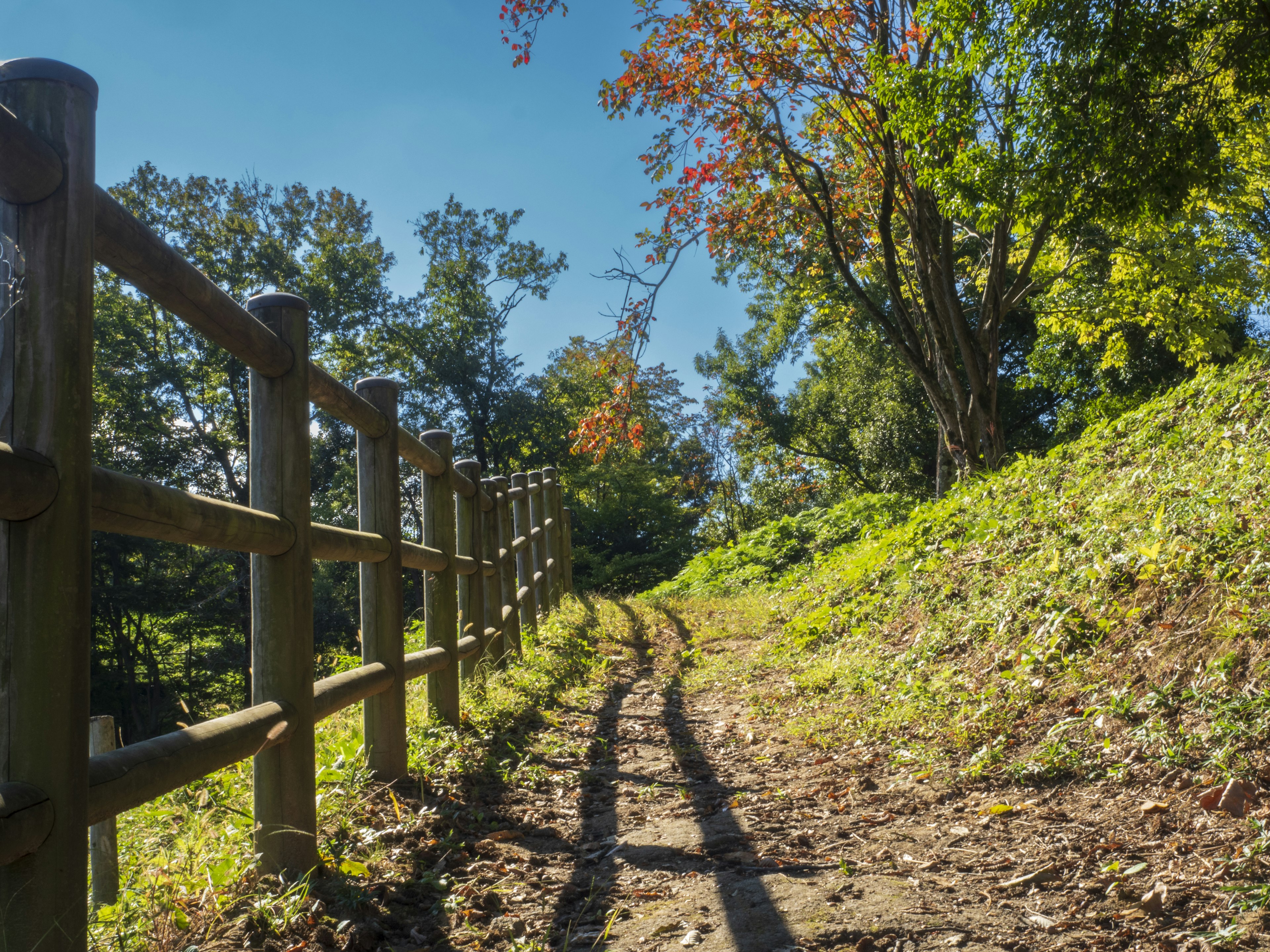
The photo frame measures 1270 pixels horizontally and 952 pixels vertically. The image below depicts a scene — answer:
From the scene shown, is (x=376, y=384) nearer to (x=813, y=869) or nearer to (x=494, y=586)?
(x=813, y=869)

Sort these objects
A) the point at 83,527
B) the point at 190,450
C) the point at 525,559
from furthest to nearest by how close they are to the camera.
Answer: the point at 190,450 → the point at 525,559 → the point at 83,527

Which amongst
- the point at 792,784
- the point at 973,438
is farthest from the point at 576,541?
the point at 792,784

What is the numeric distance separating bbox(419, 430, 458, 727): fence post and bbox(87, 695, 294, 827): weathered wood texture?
206cm

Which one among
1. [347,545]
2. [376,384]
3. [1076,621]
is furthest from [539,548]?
[347,545]

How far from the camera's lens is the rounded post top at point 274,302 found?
2.74 metres

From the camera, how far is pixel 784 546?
14.4 m

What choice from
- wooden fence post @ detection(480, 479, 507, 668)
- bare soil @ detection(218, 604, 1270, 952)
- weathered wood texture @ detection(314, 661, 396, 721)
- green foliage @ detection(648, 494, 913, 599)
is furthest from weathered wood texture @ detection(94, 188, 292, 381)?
green foliage @ detection(648, 494, 913, 599)

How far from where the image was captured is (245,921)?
7.18ft

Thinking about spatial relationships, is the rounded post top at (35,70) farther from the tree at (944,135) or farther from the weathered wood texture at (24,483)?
the tree at (944,135)

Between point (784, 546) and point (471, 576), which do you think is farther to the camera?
point (784, 546)

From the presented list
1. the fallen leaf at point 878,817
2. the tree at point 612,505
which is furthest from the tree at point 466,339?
the fallen leaf at point 878,817

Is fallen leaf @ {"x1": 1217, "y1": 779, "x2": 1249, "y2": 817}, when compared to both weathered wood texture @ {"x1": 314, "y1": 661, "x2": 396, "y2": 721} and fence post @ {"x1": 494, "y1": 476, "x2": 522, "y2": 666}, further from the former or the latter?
fence post @ {"x1": 494, "y1": 476, "x2": 522, "y2": 666}

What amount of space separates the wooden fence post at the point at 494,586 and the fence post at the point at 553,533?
3870mm

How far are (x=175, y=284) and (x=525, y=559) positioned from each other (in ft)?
23.5
